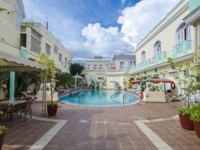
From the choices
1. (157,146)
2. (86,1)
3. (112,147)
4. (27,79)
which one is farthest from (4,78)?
(157,146)

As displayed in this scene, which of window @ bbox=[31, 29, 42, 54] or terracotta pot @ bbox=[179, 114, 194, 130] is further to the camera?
window @ bbox=[31, 29, 42, 54]

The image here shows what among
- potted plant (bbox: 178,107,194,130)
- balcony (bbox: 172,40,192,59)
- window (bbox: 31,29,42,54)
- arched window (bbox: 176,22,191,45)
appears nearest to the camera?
potted plant (bbox: 178,107,194,130)

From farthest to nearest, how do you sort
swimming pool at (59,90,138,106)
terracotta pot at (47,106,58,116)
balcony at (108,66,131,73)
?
balcony at (108,66,131,73), swimming pool at (59,90,138,106), terracotta pot at (47,106,58,116)

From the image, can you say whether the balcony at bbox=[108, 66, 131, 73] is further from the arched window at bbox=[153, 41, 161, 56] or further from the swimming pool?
the swimming pool

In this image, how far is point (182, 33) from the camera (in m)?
13.2

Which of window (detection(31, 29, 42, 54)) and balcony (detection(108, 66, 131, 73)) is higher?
window (detection(31, 29, 42, 54))

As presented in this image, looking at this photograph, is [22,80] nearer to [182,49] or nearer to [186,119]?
[186,119]

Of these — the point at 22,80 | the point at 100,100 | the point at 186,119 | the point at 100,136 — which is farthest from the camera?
the point at 100,100

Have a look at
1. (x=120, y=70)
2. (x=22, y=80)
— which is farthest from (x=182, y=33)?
(x=120, y=70)

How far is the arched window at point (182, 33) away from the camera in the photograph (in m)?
12.2

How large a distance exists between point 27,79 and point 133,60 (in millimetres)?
24971

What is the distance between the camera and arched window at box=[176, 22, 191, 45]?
1223cm

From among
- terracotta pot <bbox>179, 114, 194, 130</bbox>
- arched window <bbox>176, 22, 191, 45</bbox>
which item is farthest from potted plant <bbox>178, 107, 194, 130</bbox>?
arched window <bbox>176, 22, 191, 45</bbox>

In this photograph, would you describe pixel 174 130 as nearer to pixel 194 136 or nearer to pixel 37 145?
pixel 194 136
